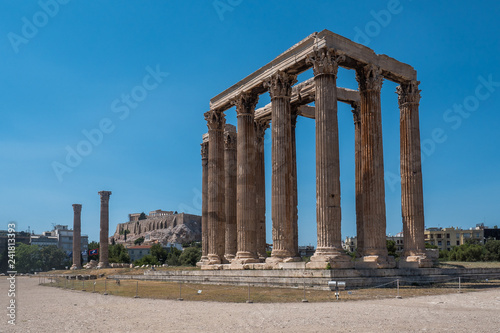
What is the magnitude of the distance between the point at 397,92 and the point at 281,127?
9.35 meters

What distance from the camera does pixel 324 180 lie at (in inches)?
1171

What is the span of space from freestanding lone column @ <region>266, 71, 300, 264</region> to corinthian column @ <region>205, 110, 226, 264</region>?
973 cm

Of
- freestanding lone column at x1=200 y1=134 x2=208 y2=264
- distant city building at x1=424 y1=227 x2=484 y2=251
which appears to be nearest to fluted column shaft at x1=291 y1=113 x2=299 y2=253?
freestanding lone column at x1=200 y1=134 x2=208 y2=264

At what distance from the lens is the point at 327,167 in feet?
98.0

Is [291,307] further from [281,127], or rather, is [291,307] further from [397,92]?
[397,92]

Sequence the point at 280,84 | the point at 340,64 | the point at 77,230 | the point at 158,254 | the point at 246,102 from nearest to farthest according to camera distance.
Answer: the point at 340,64
the point at 280,84
the point at 246,102
the point at 77,230
the point at 158,254

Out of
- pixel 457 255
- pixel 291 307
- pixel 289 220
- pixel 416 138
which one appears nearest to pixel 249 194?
pixel 289 220

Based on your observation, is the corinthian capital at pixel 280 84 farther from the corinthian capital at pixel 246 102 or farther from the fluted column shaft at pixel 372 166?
the fluted column shaft at pixel 372 166

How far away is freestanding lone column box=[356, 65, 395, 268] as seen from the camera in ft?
102

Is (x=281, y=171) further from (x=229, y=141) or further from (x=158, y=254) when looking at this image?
(x=158, y=254)

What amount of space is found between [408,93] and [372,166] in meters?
7.52

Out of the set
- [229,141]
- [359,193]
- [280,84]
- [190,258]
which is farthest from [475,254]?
[280,84]

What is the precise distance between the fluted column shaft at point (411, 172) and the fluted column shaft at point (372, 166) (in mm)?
3424

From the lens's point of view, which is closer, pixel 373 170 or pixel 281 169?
pixel 373 170
